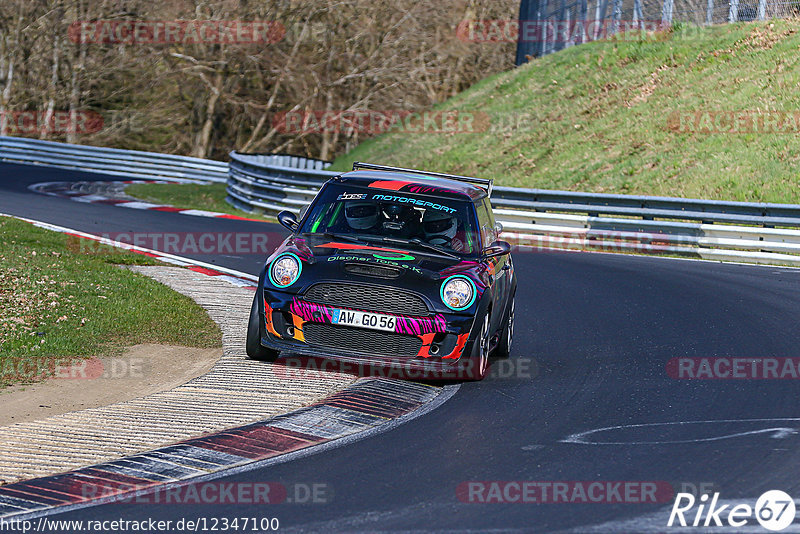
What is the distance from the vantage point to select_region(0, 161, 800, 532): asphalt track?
522 centimetres

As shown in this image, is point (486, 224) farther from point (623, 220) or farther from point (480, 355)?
point (623, 220)

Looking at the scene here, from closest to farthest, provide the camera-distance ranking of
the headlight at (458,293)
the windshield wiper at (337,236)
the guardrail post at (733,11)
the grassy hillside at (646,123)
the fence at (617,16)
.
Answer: the headlight at (458,293) → the windshield wiper at (337,236) → the grassy hillside at (646,123) → the guardrail post at (733,11) → the fence at (617,16)

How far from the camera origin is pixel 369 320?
8.09 metres

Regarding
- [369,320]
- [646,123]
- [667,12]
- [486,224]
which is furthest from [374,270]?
[667,12]

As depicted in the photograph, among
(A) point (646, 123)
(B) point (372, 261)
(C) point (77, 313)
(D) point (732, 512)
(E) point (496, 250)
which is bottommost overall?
→ (D) point (732, 512)

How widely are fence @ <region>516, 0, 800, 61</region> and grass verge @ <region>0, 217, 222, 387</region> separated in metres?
21.3

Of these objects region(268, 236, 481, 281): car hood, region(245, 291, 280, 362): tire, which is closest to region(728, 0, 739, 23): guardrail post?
region(268, 236, 481, 281): car hood

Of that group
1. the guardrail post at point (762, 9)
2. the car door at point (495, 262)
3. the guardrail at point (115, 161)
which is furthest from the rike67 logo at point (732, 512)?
the guardrail at point (115, 161)

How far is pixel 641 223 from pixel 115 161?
18.4 metres

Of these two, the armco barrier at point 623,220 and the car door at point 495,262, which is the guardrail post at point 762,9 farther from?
the car door at point 495,262

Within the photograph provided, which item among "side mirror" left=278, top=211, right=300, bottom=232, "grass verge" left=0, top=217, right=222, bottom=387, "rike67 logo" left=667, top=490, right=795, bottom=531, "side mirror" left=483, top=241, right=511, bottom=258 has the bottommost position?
"rike67 logo" left=667, top=490, right=795, bottom=531

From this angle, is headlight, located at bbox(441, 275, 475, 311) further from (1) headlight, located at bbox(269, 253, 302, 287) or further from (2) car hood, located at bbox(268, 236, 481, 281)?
(1) headlight, located at bbox(269, 253, 302, 287)

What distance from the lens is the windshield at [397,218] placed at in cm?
906

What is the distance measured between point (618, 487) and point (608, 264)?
11535mm
